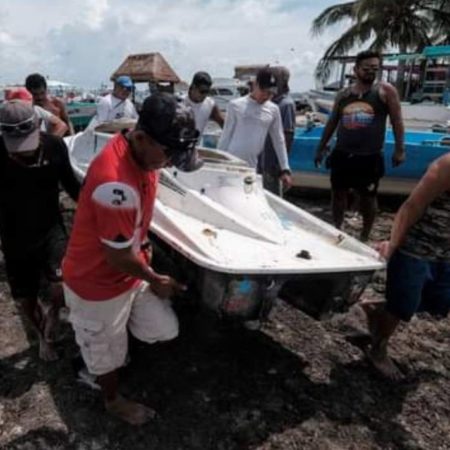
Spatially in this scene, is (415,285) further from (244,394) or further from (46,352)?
(46,352)

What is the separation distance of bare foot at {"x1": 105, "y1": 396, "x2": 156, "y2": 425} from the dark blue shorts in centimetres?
137

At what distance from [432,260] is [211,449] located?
1408 mm

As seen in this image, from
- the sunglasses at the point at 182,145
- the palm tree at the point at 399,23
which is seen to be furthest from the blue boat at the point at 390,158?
the palm tree at the point at 399,23

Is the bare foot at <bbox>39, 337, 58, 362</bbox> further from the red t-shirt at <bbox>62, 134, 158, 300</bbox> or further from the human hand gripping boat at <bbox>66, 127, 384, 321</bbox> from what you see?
the red t-shirt at <bbox>62, 134, 158, 300</bbox>

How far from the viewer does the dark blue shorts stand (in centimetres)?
274

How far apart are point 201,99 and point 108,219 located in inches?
132

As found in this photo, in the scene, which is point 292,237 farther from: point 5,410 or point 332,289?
point 5,410

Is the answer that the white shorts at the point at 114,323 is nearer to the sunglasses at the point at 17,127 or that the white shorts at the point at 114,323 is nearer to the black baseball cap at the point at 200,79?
the sunglasses at the point at 17,127

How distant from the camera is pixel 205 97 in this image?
5148 mm

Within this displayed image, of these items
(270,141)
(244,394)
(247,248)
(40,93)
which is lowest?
(244,394)

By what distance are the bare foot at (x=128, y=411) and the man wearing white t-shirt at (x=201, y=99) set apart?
293 cm

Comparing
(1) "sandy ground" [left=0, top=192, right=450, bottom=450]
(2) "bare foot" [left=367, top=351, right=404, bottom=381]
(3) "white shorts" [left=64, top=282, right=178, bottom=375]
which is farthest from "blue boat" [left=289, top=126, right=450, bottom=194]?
(3) "white shorts" [left=64, top=282, right=178, bottom=375]

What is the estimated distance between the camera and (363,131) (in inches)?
187

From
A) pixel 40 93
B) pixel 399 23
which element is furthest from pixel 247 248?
pixel 399 23
